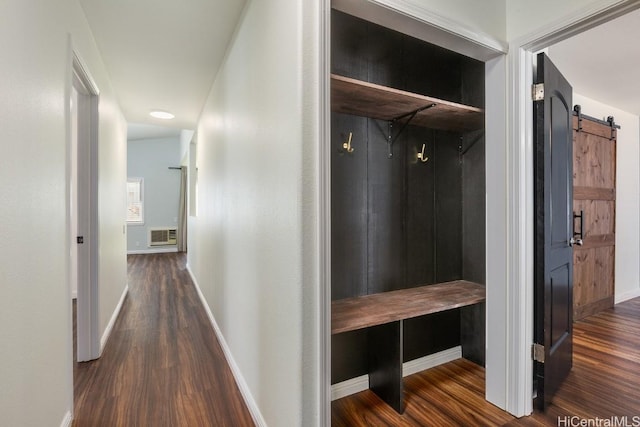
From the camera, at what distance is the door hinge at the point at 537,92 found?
1.75 m

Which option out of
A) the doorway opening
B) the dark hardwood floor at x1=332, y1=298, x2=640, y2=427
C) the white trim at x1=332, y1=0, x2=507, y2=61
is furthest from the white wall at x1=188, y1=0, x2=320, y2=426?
the doorway opening

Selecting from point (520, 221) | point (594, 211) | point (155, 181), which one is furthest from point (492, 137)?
point (155, 181)

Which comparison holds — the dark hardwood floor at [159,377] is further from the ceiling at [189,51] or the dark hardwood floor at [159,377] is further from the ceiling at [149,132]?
the ceiling at [149,132]

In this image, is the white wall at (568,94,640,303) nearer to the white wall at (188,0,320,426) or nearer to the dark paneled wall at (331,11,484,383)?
the dark paneled wall at (331,11,484,383)

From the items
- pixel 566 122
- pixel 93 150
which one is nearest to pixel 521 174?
pixel 566 122

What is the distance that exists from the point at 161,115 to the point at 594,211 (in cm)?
534

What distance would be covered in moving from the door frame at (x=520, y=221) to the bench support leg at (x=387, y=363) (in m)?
0.60

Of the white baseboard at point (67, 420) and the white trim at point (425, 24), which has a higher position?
the white trim at point (425, 24)

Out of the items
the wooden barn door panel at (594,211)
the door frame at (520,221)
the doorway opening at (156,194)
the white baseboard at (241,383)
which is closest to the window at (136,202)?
the doorway opening at (156,194)

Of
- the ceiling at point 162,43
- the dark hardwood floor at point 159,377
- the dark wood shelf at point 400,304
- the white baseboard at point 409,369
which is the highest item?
the ceiling at point 162,43

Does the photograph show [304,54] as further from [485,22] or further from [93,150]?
[93,150]

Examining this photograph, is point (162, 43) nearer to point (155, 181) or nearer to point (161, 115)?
point (161, 115)

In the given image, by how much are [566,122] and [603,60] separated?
4.00 ft

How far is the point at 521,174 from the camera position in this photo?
5.65 ft
